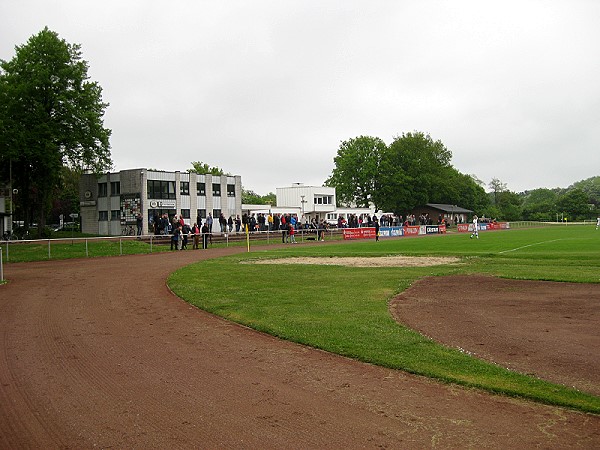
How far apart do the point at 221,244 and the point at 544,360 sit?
33.7 metres

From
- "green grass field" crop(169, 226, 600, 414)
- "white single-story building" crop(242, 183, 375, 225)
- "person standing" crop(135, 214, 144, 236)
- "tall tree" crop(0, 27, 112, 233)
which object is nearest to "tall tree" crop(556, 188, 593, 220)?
"white single-story building" crop(242, 183, 375, 225)

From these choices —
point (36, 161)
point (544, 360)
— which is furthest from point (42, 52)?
point (544, 360)

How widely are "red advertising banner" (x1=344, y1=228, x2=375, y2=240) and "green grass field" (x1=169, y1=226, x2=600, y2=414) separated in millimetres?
26812

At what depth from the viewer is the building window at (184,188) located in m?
61.4

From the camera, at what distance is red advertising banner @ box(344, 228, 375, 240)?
50812mm

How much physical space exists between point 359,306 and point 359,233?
4067 cm

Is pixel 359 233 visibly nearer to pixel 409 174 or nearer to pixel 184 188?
pixel 184 188

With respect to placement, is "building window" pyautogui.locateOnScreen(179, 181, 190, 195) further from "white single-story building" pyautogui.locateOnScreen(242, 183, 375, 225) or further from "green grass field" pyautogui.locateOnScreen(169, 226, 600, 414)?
"green grass field" pyautogui.locateOnScreen(169, 226, 600, 414)

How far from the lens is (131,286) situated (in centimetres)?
1684

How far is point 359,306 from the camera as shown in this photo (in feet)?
38.9

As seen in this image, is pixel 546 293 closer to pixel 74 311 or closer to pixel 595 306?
pixel 595 306

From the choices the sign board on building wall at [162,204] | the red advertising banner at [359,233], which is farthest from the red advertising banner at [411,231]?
the sign board on building wall at [162,204]

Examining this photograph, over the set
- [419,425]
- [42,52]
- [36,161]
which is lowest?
[419,425]

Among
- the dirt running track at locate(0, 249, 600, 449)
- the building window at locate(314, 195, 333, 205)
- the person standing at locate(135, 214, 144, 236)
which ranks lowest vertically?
the dirt running track at locate(0, 249, 600, 449)
